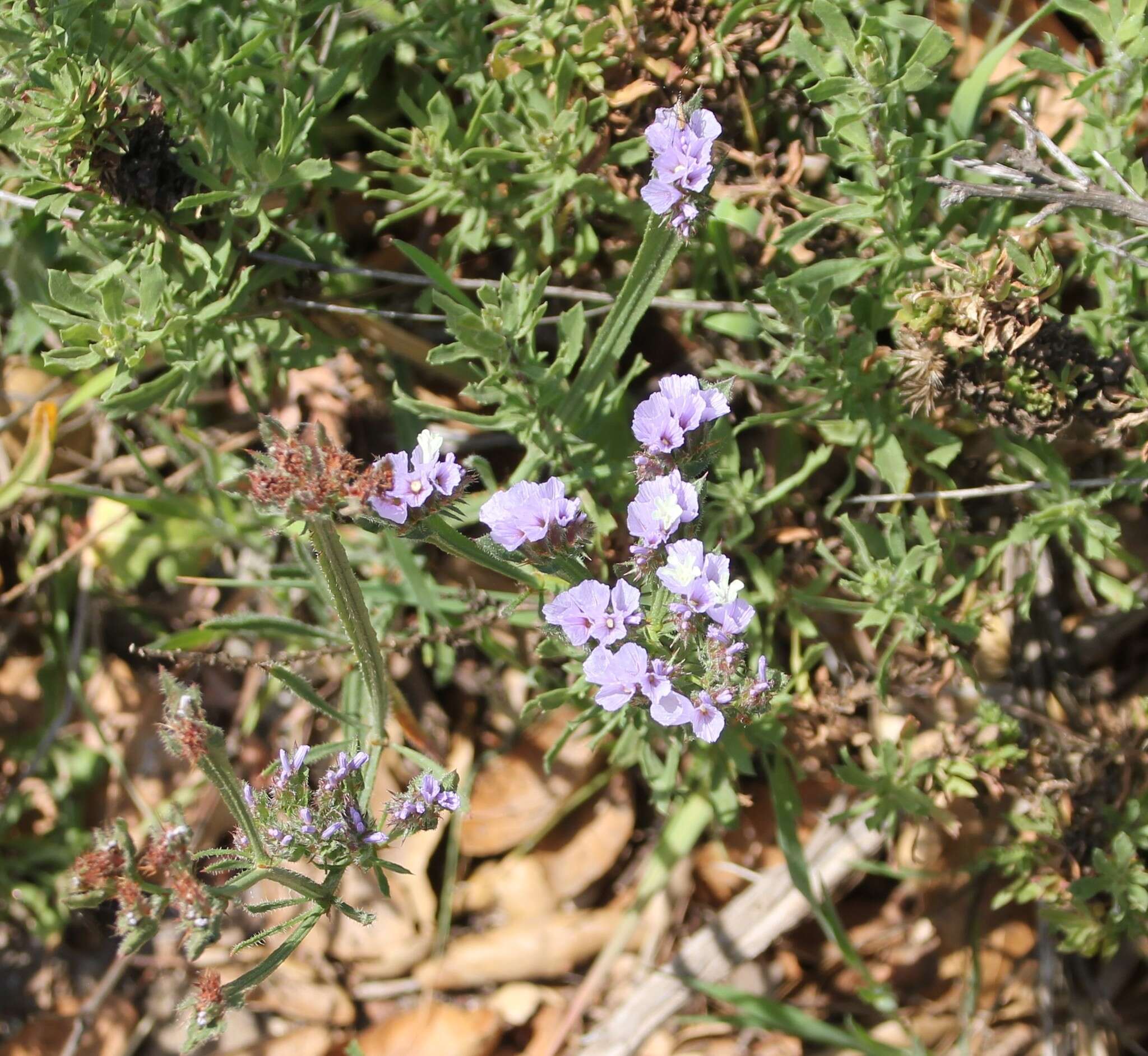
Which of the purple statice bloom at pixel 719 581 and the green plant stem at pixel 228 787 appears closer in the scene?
the purple statice bloom at pixel 719 581

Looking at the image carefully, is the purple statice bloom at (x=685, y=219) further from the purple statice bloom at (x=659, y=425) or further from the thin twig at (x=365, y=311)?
the thin twig at (x=365, y=311)

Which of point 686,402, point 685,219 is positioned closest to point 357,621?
point 686,402

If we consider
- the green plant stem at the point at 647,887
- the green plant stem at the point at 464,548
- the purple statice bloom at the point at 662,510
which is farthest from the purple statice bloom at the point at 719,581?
the green plant stem at the point at 647,887

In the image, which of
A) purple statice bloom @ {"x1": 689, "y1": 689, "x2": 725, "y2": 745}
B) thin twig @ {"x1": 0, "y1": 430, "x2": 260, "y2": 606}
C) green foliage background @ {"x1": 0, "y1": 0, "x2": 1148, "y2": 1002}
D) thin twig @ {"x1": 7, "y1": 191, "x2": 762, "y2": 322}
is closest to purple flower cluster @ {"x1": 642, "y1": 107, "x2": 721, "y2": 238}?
green foliage background @ {"x1": 0, "y1": 0, "x2": 1148, "y2": 1002}

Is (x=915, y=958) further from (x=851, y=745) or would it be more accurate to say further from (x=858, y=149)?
(x=858, y=149)

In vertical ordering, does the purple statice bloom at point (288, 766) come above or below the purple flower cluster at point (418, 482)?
below

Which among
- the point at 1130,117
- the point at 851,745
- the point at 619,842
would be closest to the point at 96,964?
the point at 619,842

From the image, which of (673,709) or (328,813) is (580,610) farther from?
(328,813)
